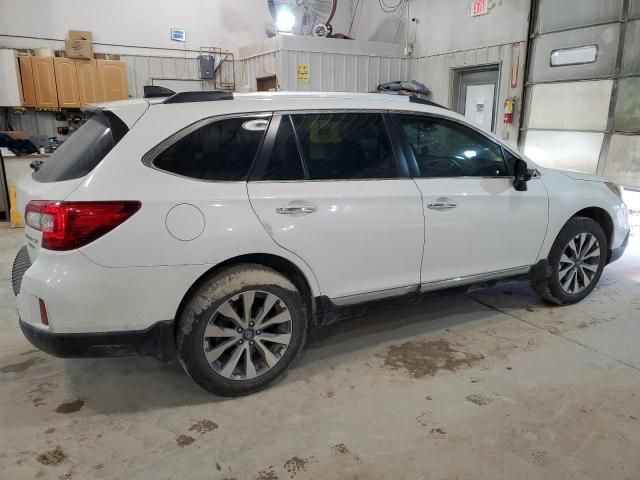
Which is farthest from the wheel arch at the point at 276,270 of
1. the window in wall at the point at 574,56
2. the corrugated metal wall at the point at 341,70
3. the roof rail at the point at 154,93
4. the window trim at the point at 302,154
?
the window in wall at the point at 574,56

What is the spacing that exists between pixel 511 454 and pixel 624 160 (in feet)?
17.1

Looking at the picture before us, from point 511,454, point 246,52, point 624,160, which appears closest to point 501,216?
point 511,454

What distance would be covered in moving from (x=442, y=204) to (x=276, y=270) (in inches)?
42.2

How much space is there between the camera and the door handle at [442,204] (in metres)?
2.89

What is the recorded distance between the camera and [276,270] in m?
2.59

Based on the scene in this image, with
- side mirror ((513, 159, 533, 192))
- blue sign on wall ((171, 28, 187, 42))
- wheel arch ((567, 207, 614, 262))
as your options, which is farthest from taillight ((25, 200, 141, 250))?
blue sign on wall ((171, 28, 187, 42))

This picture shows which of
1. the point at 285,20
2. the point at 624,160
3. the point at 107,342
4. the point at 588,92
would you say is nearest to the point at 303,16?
the point at 285,20

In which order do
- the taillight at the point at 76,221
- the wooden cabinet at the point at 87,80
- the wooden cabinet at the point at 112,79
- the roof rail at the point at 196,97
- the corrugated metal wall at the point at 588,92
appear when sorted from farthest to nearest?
the wooden cabinet at the point at 112,79
the wooden cabinet at the point at 87,80
the corrugated metal wall at the point at 588,92
the roof rail at the point at 196,97
the taillight at the point at 76,221

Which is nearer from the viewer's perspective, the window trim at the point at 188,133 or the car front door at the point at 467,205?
the window trim at the point at 188,133

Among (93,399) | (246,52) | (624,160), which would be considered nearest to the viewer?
(93,399)

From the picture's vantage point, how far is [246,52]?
8.56 metres

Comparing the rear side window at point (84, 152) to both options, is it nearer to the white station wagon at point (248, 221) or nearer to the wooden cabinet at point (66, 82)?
the white station wagon at point (248, 221)

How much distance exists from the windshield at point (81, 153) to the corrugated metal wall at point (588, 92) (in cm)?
597

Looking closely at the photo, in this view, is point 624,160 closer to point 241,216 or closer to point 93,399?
point 241,216
